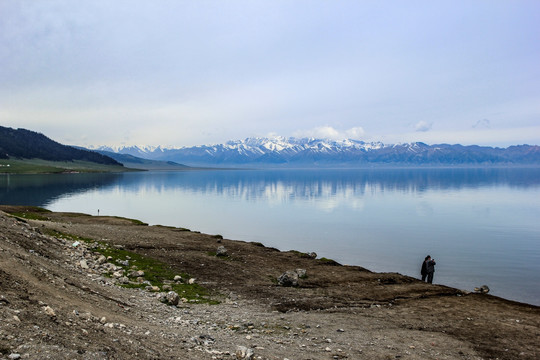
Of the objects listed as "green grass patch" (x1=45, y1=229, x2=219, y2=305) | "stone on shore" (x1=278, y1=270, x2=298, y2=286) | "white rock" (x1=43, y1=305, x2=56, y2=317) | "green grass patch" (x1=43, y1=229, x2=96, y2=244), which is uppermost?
"white rock" (x1=43, y1=305, x2=56, y2=317)

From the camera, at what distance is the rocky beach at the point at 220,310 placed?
12.6 m

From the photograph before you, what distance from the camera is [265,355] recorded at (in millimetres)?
15328

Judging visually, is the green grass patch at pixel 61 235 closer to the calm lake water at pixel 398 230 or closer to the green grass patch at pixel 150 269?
the green grass patch at pixel 150 269

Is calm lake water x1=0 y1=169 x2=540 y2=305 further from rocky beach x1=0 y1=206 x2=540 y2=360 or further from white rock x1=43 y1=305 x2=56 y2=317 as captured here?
white rock x1=43 y1=305 x2=56 y2=317

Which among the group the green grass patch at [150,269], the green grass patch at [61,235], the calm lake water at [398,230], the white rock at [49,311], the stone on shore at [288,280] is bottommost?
the calm lake water at [398,230]

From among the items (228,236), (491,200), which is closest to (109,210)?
(228,236)

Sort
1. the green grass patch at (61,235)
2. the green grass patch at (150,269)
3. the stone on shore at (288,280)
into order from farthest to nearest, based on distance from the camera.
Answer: the green grass patch at (61,235) < the stone on shore at (288,280) < the green grass patch at (150,269)

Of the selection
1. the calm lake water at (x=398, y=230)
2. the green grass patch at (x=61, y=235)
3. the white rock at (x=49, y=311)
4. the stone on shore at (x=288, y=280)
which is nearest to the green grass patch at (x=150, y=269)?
the green grass patch at (x=61, y=235)

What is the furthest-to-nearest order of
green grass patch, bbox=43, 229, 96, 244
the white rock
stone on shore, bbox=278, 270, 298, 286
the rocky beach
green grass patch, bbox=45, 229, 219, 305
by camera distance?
1. green grass patch, bbox=43, 229, 96, 244
2. stone on shore, bbox=278, 270, 298, 286
3. green grass patch, bbox=45, 229, 219, 305
4. the rocky beach
5. the white rock

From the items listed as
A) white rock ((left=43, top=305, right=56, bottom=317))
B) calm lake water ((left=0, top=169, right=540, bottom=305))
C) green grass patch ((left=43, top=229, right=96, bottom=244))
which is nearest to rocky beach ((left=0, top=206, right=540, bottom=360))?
white rock ((left=43, top=305, right=56, bottom=317))

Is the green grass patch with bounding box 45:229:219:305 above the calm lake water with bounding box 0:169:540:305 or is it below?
above

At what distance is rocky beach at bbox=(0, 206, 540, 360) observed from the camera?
12570 mm

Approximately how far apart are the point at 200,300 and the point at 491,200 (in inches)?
4797

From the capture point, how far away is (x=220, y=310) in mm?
22219
